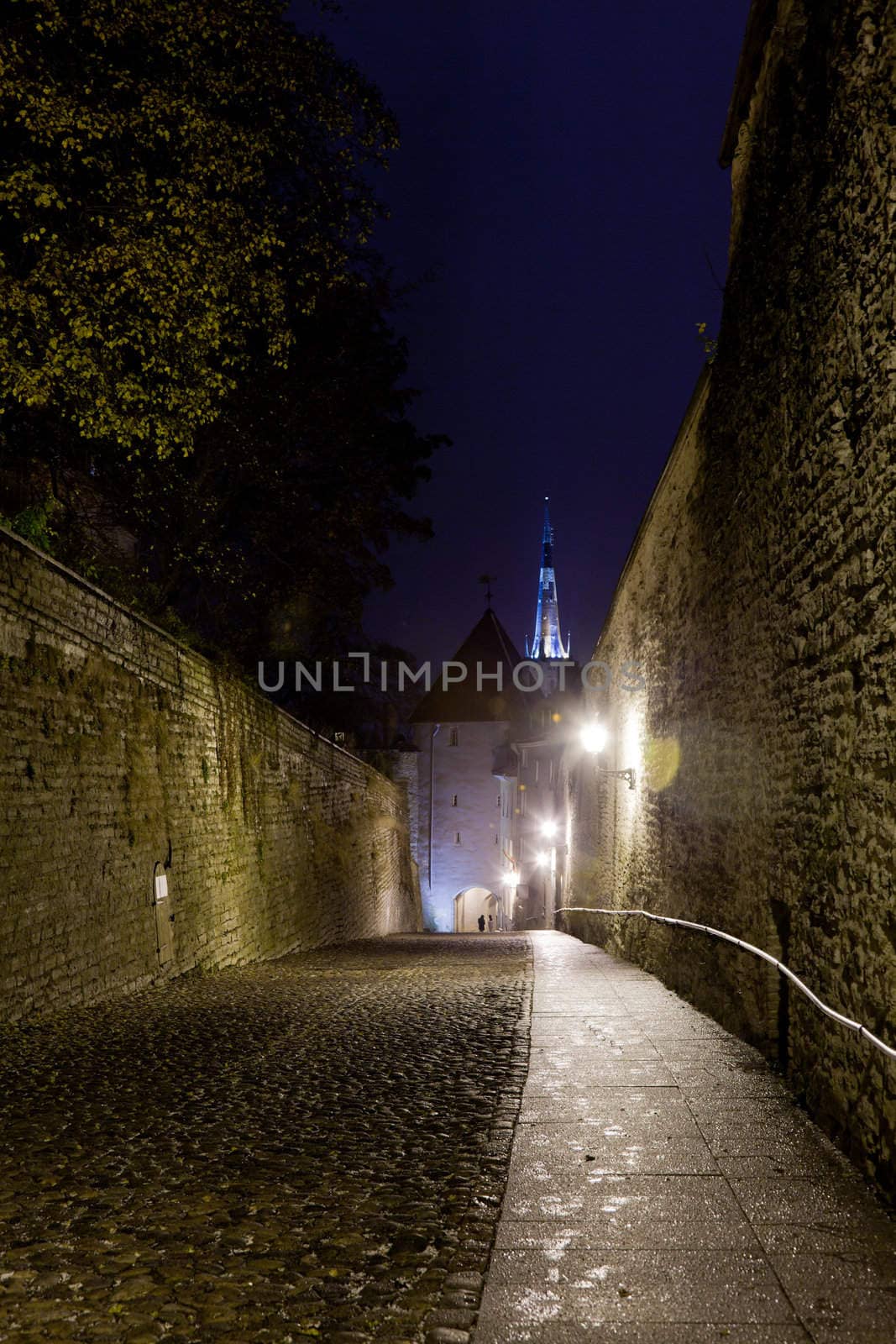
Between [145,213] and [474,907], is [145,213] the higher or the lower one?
the higher one

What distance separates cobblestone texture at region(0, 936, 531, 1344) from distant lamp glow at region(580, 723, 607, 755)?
6755 millimetres

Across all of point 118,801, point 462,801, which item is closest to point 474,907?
point 462,801

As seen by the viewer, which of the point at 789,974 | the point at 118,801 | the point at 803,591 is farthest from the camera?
the point at 118,801

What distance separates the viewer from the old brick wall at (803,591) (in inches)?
136

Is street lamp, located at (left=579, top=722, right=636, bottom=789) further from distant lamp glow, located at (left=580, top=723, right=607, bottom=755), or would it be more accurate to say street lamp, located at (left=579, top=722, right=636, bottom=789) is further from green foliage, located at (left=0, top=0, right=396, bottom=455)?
green foliage, located at (left=0, top=0, right=396, bottom=455)

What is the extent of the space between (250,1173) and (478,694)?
44.4 meters

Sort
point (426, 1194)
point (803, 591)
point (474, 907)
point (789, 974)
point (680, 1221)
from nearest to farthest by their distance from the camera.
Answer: point (680, 1221)
point (426, 1194)
point (803, 591)
point (789, 974)
point (474, 907)

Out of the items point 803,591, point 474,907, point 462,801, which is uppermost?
point 803,591

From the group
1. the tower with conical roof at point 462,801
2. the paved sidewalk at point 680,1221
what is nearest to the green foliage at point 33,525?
the paved sidewalk at point 680,1221

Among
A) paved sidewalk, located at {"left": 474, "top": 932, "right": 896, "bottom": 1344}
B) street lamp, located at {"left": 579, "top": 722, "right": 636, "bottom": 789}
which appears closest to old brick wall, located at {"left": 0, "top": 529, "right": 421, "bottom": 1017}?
paved sidewalk, located at {"left": 474, "top": 932, "right": 896, "bottom": 1344}

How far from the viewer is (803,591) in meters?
4.38

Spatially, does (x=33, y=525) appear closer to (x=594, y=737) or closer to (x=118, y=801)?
(x=118, y=801)

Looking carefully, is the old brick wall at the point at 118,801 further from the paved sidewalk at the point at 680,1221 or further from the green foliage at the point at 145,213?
the paved sidewalk at the point at 680,1221

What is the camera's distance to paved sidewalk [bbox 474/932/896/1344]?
7.89ft
